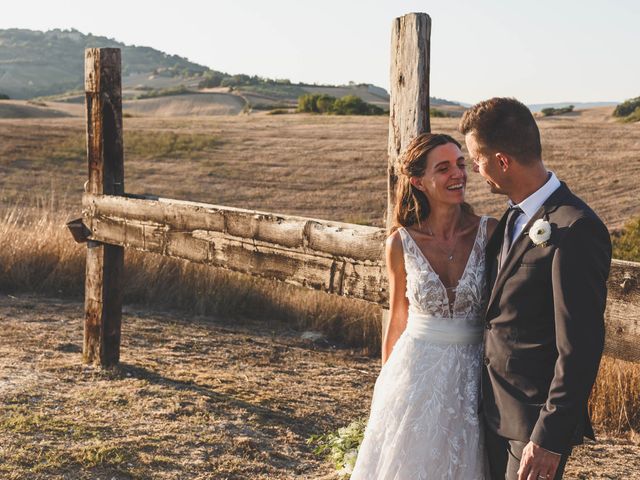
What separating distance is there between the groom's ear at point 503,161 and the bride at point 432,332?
50 cm

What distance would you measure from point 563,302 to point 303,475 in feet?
8.30

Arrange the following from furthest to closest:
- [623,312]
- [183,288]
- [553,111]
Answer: [553,111] → [183,288] → [623,312]

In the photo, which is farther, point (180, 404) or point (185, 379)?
point (185, 379)

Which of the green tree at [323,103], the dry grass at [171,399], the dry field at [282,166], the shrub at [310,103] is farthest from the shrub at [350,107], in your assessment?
the dry grass at [171,399]

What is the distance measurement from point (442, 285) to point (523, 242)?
1.75 feet

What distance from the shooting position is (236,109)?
8150 centimetres

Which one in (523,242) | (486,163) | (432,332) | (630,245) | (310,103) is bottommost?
(630,245)

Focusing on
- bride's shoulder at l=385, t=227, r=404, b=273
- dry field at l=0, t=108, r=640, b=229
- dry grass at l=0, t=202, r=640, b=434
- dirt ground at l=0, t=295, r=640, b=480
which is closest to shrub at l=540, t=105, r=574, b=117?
dry field at l=0, t=108, r=640, b=229

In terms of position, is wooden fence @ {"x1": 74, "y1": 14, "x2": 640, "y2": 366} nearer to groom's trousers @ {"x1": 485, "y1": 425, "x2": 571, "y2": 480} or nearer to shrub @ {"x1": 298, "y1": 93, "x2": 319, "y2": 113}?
groom's trousers @ {"x1": 485, "y1": 425, "x2": 571, "y2": 480}

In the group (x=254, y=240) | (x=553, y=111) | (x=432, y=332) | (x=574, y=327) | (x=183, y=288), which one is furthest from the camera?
(x=553, y=111)

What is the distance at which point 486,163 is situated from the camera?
2.69 meters

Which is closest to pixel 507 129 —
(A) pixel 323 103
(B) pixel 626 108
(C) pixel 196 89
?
(B) pixel 626 108

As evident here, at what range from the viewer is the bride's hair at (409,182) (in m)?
3.22

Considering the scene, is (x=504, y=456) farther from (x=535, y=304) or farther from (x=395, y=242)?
(x=395, y=242)
